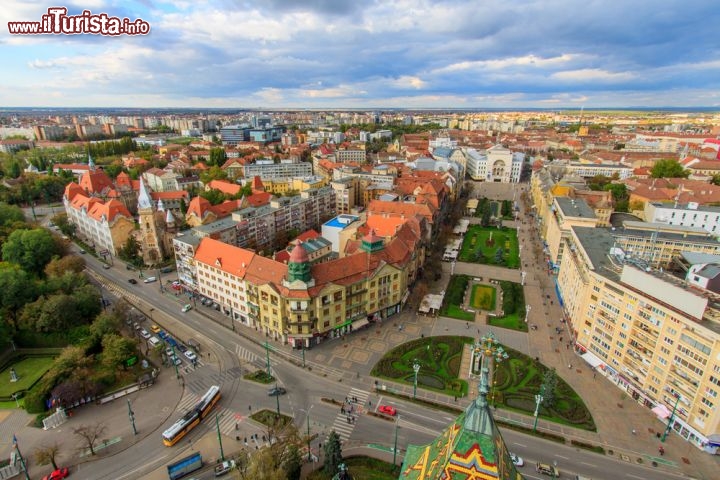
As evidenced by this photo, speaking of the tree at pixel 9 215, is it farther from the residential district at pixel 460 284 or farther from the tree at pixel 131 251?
the tree at pixel 131 251

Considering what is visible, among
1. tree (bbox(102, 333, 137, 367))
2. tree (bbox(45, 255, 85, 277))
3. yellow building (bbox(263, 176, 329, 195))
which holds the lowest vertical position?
tree (bbox(102, 333, 137, 367))

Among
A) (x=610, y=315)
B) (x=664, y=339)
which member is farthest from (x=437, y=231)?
(x=664, y=339)

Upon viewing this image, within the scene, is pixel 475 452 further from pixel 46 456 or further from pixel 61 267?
pixel 61 267

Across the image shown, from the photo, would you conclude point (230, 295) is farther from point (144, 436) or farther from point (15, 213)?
point (15, 213)

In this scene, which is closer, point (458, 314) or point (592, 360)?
point (592, 360)

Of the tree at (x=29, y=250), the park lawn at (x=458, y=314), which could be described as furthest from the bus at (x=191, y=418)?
the tree at (x=29, y=250)

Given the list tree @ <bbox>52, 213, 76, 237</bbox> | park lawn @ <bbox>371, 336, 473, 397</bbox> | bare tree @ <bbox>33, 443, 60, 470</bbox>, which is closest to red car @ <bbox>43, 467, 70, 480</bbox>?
bare tree @ <bbox>33, 443, 60, 470</bbox>

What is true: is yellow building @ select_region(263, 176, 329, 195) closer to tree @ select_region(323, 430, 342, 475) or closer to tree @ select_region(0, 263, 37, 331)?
tree @ select_region(0, 263, 37, 331)

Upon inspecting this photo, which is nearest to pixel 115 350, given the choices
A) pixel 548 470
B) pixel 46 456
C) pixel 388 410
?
pixel 46 456

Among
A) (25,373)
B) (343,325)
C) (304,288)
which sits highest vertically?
(304,288)
